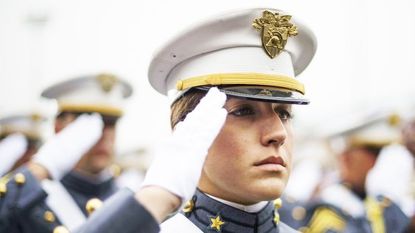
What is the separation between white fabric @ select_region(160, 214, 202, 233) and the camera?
2.58m

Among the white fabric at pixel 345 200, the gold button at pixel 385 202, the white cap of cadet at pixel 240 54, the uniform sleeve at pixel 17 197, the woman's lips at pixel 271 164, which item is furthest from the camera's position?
the white fabric at pixel 345 200

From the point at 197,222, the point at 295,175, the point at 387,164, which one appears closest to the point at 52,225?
the point at 197,222

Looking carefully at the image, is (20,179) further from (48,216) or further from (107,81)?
(107,81)

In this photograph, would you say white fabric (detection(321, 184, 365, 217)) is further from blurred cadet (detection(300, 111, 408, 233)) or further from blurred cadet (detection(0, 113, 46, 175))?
blurred cadet (detection(0, 113, 46, 175))

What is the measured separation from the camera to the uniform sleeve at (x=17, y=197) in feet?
12.5

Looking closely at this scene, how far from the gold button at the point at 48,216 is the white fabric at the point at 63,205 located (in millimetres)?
104

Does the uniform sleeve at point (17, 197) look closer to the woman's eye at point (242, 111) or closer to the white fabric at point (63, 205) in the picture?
the white fabric at point (63, 205)

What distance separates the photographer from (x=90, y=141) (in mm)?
4359

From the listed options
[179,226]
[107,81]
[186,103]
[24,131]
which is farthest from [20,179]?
[24,131]

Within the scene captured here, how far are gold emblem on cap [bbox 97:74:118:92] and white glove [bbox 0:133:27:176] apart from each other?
1239mm

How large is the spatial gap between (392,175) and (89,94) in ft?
8.28

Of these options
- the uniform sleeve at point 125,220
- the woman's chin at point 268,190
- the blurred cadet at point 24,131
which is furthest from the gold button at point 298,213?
the uniform sleeve at point 125,220

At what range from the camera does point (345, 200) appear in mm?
5301

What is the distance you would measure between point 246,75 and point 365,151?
10.9 ft
